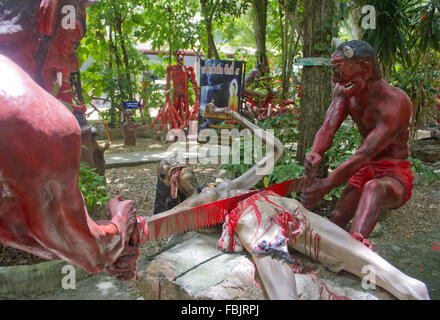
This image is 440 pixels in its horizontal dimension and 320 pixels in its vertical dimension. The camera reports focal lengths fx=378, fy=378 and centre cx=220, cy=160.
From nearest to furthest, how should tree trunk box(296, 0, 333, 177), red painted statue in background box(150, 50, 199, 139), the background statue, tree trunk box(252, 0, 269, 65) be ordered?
the background statue
tree trunk box(296, 0, 333, 177)
red painted statue in background box(150, 50, 199, 139)
tree trunk box(252, 0, 269, 65)

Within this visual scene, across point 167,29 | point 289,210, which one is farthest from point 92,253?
point 167,29

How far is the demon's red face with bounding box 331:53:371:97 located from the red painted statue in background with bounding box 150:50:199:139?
737 cm

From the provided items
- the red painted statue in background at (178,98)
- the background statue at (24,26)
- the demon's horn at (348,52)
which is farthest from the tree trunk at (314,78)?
the red painted statue in background at (178,98)

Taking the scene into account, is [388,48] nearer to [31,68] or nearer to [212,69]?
[212,69]

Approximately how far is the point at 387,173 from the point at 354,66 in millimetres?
831

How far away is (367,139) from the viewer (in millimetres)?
2654

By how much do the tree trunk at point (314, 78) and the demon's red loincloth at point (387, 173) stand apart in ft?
6.43

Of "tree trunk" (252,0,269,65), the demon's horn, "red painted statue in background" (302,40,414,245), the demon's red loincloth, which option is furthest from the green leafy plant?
"tree trunk" (252,0,269,65)

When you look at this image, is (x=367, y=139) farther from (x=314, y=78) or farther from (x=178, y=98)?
(x=178, y=98)

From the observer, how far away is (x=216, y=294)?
87.0 inches

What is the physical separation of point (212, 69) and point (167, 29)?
2101 millimetres

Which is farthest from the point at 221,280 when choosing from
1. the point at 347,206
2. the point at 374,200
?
the point at 347,206

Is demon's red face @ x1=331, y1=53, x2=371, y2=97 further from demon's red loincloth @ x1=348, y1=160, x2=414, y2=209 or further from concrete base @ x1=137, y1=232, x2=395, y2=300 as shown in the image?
concrete base @ x1=137, y1=232, x2=395, y2=300

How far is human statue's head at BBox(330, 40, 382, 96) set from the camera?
8.49 ft
